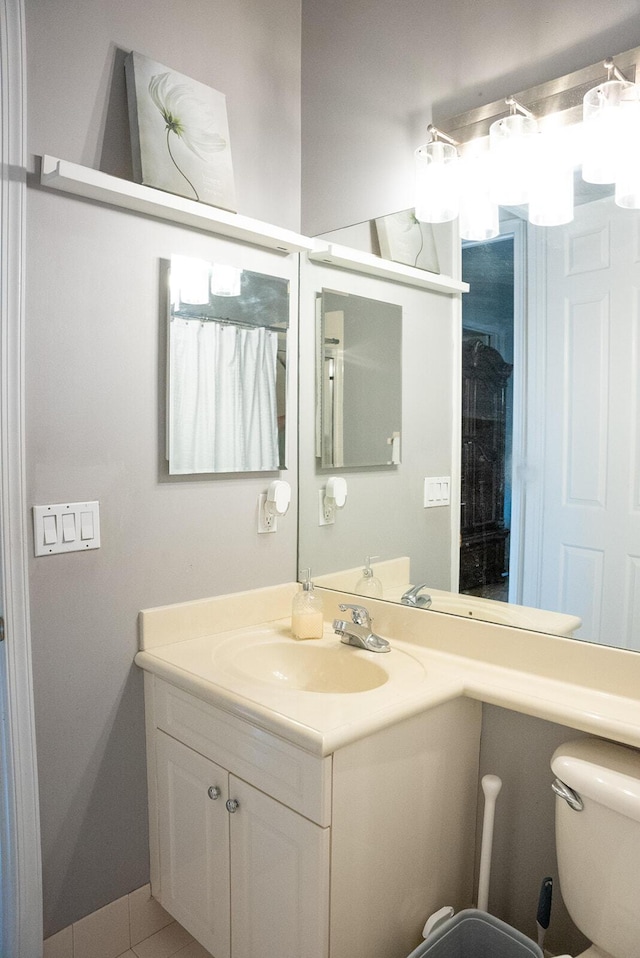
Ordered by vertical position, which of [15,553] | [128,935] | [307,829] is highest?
[15,553]

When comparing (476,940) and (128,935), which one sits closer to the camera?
(476,940)

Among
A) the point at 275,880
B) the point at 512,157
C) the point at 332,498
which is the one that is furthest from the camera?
the point at 332,498

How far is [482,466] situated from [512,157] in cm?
72

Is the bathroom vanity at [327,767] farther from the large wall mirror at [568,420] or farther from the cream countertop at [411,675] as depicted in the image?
the large wall mirror at [568,420]

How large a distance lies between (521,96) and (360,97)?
1.86 ft

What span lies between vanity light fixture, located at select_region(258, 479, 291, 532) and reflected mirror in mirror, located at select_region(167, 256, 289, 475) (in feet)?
0.21

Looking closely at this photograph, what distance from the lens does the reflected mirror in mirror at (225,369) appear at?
1.68 metres

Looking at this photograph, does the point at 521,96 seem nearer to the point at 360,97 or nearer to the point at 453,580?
the point at 360,97

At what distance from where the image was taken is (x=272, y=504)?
1.93m

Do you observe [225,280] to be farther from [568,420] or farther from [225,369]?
[568,420]

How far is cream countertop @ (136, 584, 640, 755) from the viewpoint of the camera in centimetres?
122

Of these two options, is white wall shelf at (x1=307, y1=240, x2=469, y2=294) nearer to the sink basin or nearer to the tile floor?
the sink basin

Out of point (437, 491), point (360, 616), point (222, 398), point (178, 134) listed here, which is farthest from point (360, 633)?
point (178, 134)

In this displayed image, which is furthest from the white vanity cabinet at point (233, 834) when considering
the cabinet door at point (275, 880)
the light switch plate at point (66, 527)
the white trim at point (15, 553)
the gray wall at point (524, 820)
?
the gray wall at point (524, 820)
